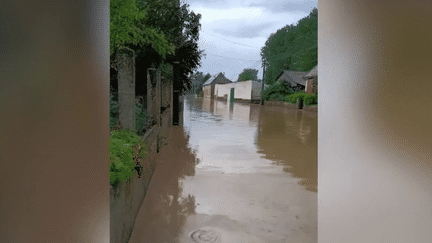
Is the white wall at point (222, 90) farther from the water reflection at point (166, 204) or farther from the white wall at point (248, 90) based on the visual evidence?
the water reflection at point (166, 204)

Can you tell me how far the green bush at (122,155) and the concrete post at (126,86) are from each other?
0.41m

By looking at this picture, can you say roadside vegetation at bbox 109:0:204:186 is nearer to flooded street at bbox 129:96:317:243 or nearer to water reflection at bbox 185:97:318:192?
flooded street at bbox 129:96:317:243

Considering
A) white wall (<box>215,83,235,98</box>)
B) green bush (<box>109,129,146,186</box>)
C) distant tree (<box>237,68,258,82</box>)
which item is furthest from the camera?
distant tree (<box>237,68,258,82</box>)

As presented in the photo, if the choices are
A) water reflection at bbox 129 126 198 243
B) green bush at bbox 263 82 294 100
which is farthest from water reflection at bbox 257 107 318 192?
green bush at bbox 263 82 294 100

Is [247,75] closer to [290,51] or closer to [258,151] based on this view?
[290,51]

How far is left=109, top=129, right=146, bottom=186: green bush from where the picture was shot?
2.84 meters

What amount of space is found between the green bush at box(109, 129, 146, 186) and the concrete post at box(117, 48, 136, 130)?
41 cm

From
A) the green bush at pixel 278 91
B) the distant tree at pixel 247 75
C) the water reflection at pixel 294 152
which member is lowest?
the water reflection at pixel 294 152

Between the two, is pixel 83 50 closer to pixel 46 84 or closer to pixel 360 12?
pixel 46 84

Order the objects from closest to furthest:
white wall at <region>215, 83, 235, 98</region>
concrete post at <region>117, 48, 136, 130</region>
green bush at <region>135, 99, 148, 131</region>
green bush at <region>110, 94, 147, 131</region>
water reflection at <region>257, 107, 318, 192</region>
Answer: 1. concrete post at <region>117, 48, 136, 130</region>
2. green bush at <region>110, 94, 147, 131</region>
3. green bush at <region>135, 99, 148, 131</region>
4. water reflection at <region>257, 107, 318, 192</region>
5. white wall at <region>215, 83, 235, 98</region>

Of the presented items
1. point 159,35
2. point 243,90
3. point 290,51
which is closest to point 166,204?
point 159,35

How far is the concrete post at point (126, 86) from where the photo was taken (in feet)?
13.3

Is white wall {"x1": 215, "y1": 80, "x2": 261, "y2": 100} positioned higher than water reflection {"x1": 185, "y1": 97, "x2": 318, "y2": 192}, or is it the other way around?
white wall {"x1": 215, "y1": 80, "x2": 261, "y2": 100}

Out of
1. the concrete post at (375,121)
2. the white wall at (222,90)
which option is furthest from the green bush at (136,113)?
the white wall at (222,90)
